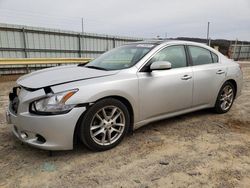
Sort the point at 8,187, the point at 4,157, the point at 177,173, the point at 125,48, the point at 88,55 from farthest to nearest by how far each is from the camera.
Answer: the point at 88,55
the point at 125,48
the point at 4,157
the point at 177,173
the point at 8,187

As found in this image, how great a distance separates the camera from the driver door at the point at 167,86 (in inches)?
139

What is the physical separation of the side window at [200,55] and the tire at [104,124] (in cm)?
181

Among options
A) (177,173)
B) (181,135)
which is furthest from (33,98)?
(181,135)

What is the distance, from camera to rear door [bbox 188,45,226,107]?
4.26 m

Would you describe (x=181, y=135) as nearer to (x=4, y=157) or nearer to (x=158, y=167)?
(x=158, y=167)

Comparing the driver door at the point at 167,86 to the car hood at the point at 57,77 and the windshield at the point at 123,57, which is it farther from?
the car hood at the point at 57,77

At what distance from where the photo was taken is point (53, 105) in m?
2.81

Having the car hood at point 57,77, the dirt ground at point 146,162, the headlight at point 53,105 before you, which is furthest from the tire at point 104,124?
the car hood at point 57,77

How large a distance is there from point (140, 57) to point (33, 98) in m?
1.68

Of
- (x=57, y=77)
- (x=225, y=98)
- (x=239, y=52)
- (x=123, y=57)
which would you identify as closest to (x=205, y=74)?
(x=225, y=98)

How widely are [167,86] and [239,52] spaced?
26736 millimetres

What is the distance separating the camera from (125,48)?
4.32 metres

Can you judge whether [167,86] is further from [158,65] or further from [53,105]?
[53,105]

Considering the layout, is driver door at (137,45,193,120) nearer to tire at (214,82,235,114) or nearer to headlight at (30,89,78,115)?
tire at (214,82,235,114)
